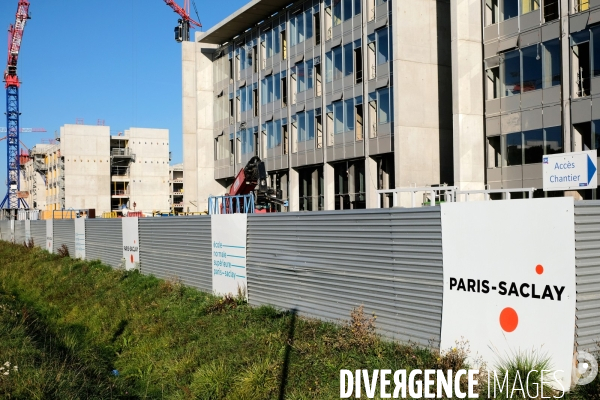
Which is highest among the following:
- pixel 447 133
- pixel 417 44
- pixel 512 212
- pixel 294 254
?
pixel 417 44

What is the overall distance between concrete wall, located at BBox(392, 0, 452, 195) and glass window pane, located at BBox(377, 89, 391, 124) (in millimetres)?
1163

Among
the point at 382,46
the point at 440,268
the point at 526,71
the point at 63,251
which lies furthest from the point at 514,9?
the point at 63,251

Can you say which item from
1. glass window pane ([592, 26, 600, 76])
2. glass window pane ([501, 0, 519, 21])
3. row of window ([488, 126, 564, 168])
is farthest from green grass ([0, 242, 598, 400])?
glass window pane ([501, 0, 519, 21])

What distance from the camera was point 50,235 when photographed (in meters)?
33.3

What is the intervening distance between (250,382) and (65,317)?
9328mm

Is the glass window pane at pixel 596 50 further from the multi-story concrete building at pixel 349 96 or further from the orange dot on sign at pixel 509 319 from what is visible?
the orange dot on sign at pixel 509 319

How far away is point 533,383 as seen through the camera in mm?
6922

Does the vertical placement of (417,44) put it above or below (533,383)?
above

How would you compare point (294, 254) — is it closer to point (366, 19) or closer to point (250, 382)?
point (250, 382)

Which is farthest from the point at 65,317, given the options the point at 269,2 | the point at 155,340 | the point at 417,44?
the point at 269,2

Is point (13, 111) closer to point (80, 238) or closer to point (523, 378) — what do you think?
point (80, 238)

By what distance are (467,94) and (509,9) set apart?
157 inches

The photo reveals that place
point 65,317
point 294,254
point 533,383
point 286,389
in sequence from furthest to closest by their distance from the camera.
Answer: point 65,317 → point 294,254 → point 286,389 → point 533,383

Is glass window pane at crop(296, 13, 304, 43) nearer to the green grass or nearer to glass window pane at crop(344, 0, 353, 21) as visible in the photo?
glass window pane at crop(344, 0, 353, 21)
